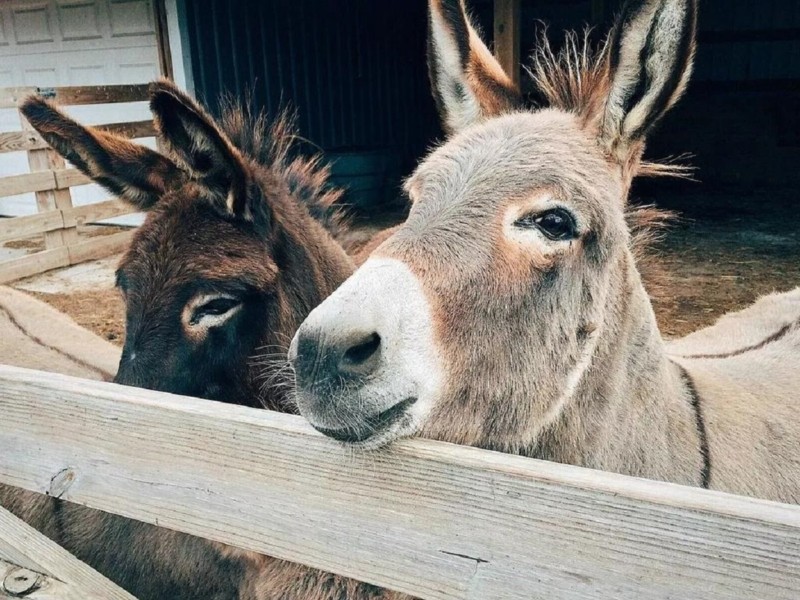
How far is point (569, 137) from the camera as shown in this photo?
1824 millimetres

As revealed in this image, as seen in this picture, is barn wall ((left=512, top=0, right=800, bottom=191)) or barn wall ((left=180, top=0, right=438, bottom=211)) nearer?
barn wall ((left=180, top=0, right=438, bottom=211))

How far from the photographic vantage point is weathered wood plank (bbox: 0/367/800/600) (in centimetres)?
103

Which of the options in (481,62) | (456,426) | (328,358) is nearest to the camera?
(328,358)

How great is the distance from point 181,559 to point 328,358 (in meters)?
1.49

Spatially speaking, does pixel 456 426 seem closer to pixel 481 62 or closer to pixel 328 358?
pixel 328 358

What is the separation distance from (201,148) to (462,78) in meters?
0.91

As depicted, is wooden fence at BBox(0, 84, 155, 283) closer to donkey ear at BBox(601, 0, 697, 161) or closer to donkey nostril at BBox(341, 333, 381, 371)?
donkey ear at BBox(601, 0, 697, 161)

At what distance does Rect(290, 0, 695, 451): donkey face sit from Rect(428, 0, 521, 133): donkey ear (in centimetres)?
27

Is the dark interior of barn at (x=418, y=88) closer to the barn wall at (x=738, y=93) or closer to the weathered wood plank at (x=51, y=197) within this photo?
the barn wall at (x=738, y=93)

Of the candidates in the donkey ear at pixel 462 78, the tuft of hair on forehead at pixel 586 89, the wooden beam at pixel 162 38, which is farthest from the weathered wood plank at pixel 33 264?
the tuft of hair on forehead at pixel 586 89

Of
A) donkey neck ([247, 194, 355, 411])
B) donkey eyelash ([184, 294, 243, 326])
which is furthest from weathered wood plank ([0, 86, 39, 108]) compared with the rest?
donkey eyelash ([184, 294, 243, 326])

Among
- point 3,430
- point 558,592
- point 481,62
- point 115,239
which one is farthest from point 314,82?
point 558,592

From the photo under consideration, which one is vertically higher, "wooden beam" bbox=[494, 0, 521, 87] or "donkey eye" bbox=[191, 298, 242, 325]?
"wooden beam" bbox=[494, 0, 521, 87]

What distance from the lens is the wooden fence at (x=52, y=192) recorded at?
Result: 763 centimetres
